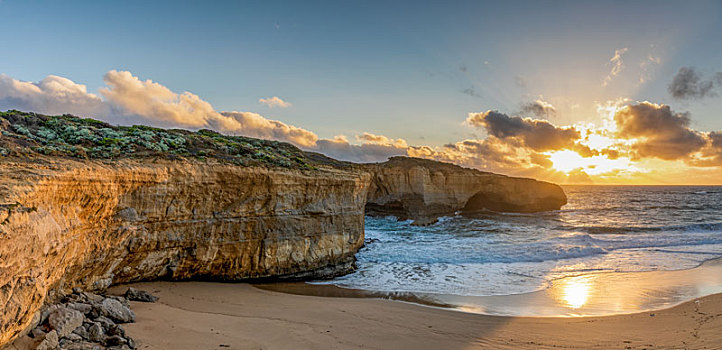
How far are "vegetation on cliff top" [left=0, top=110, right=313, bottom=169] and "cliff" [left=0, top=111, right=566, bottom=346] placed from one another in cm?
4

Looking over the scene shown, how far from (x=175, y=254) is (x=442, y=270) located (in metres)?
9.77

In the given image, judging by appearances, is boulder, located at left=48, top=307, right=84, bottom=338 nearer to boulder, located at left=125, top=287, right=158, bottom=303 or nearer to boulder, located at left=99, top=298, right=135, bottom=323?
boulder, located at left=99, top=298, right=135, bottom=323

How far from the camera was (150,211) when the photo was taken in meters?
8.87

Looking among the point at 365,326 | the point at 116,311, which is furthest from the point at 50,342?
the point at 365,326

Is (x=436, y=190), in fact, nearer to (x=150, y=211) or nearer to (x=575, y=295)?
(x=575, y=295)

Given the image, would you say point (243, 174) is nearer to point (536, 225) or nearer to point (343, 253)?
point (343, 253)

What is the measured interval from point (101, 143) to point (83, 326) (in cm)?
594

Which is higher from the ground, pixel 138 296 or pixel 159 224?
pixel 159 224

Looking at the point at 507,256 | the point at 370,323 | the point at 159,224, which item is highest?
the point at 159,224

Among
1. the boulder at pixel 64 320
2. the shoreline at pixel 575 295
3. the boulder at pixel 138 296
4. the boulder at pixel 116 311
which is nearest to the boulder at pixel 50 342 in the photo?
the boulder at pixel 64 320

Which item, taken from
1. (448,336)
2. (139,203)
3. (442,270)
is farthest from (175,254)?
(442,270)

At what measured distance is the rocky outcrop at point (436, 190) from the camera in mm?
34062

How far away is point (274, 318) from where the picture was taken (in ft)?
25.7

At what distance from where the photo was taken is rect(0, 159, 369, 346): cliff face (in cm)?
471
